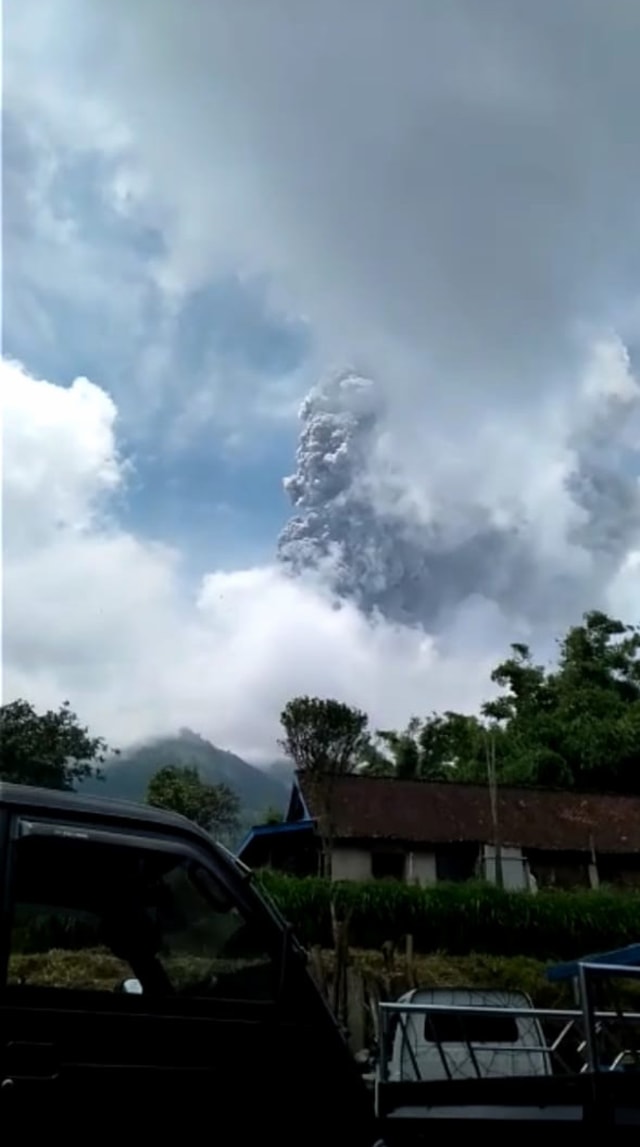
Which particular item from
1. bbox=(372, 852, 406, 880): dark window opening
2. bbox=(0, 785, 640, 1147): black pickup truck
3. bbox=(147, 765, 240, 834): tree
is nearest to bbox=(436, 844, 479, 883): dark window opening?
bbox=(372, 852, 406, 880): dark window opening

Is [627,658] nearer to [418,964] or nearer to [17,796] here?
[418,964]

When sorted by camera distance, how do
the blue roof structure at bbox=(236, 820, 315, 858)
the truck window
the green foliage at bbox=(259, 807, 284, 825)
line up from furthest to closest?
the green foliage at bbox=(259, 807, 284, 825) < the blue roof structure at bbox=(236, 820, 315, 858) < the truck window

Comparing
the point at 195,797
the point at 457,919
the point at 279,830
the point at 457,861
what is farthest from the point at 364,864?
the point at 195,797

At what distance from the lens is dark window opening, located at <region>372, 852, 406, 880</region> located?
83.7ft

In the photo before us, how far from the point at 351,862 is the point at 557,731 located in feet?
42.0

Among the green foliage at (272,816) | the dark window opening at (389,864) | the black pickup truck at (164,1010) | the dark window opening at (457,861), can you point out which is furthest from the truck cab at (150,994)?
the green foliage at (272,816)

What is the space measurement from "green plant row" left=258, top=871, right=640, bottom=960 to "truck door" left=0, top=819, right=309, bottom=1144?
1700 centimetres

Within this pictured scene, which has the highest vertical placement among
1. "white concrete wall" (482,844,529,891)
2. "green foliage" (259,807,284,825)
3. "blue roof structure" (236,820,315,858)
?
"green foliage" (259,807,284,825)

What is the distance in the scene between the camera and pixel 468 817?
2717cm

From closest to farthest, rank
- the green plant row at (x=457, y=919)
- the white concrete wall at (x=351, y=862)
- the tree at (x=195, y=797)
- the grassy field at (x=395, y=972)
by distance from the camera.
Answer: the grassy field at (x=395, y=972), the green plant row at (x=457, y=919), the white concrete wall at (x=351, y=862), the tree at (x=195, y=797)

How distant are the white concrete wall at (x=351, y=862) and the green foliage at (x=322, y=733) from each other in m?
3.92

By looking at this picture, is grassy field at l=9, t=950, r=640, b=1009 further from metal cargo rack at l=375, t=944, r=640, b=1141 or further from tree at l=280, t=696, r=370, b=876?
tree at l=280, t=696, r=370, b=876

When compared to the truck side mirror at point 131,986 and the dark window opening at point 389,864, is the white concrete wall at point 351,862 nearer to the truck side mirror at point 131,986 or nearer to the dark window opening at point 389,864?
the dark window opening at point 389,864

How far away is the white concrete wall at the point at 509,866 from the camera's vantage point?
83.7ft
